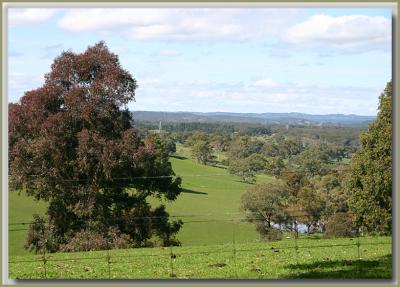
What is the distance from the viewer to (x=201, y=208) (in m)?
47.7

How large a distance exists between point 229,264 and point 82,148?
1001 cm

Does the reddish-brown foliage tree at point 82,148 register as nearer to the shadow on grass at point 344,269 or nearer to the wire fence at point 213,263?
the wire fence at point 213,263

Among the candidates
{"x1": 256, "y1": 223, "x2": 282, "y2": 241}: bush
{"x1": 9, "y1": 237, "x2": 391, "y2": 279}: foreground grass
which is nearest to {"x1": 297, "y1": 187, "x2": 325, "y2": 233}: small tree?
{"x1": 256, "y1": 223, "x2": 282, "y2": 241}: bush

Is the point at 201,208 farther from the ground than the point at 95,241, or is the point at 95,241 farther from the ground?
the point at 95,241

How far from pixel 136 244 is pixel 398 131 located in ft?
48.9

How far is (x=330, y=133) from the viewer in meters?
81.8

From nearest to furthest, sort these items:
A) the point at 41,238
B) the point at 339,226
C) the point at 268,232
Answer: the point at 41,238
the point at 339,226
the point at 268,232

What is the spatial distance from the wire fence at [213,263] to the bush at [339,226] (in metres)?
14.5

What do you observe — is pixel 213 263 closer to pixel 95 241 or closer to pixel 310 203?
pixel 95 241

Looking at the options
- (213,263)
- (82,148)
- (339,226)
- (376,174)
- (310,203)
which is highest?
(82,148)

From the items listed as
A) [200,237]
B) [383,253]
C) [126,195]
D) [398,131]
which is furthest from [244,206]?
[398,131]

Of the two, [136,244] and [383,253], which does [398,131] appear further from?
[136,244]

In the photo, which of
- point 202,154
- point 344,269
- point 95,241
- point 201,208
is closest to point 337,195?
point 201,208

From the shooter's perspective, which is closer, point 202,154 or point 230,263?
point 230,263
